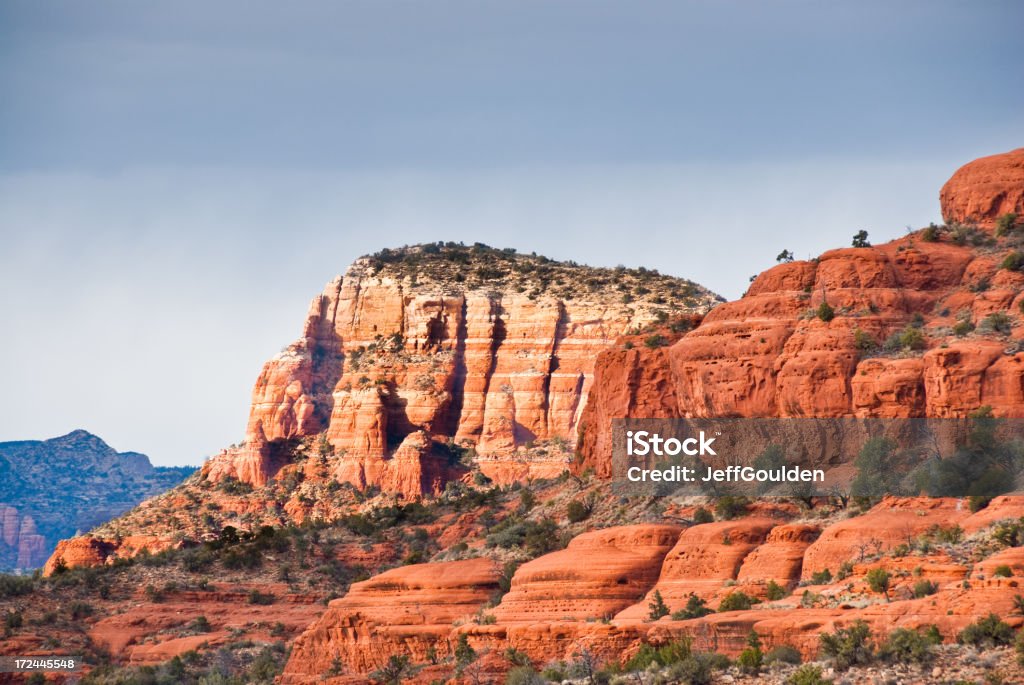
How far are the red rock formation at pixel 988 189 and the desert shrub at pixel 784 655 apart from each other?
1122 inches

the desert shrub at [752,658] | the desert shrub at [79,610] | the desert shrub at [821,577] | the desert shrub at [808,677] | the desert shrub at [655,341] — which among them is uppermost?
the desert shrub at [655,341]

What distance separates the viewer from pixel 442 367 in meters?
135

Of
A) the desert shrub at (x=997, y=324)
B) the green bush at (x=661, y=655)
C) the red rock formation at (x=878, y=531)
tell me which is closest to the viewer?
the green bush at (x=661, y=655)

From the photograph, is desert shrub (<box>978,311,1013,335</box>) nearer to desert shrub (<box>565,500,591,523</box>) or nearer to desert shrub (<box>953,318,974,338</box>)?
desert shrub (<box>953,318,974,338</box>)

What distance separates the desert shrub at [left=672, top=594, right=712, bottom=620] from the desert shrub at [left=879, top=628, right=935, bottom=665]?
9.91 m

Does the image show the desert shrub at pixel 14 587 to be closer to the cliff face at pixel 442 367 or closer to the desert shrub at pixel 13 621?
the desert shrub at pixel 13 621

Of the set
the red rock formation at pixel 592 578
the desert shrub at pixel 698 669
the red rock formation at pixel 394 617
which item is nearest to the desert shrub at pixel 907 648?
the desert shrub at pixel 698 669

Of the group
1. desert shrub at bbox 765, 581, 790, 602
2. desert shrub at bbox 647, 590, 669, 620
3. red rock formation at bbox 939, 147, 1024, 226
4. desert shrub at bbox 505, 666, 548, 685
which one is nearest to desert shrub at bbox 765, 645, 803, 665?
desert shrub at bbox 765, 581, 790, 602

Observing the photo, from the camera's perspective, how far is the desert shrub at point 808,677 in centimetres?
5728

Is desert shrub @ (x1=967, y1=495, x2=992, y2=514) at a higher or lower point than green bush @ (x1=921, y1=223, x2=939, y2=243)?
lower

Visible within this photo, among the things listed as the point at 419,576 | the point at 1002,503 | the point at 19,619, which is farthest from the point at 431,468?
the point at 1002,503

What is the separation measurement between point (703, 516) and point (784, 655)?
1786 centimetres

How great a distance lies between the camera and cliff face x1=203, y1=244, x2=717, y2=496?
131 meters

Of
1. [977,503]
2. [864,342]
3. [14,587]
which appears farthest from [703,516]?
[14,587]
